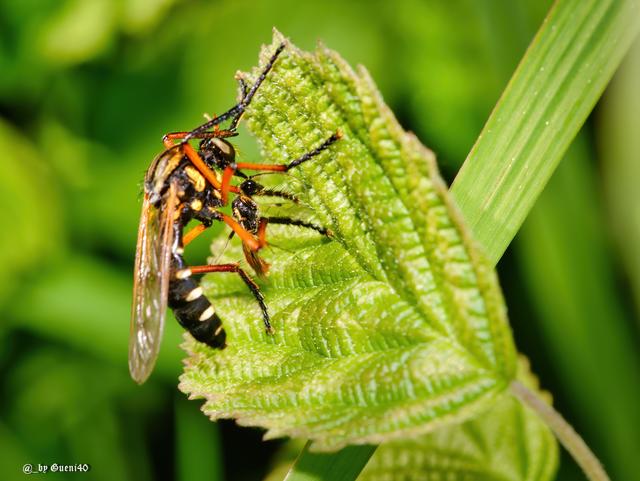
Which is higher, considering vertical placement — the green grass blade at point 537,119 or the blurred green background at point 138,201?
the green grass blade at point 537,119

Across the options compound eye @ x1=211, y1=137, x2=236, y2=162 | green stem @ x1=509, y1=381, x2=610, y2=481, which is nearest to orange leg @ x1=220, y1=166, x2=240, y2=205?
compound eye @ x1=211, y1=137, x2=236, y2=162

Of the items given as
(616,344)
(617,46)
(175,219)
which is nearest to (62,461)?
(175,219)

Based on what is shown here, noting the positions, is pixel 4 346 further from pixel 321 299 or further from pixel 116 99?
pixel 321 299

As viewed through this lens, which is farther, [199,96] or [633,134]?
[199,96]

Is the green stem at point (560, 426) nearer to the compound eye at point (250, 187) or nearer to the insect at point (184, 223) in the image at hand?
the insect at point (184, 223)

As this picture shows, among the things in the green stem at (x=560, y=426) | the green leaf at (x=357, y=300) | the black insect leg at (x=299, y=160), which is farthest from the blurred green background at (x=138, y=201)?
the green stem at (x=560, y=426)

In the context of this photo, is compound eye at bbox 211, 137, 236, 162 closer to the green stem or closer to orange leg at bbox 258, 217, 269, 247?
orange leg at bbox 258, 217, 269, 247
